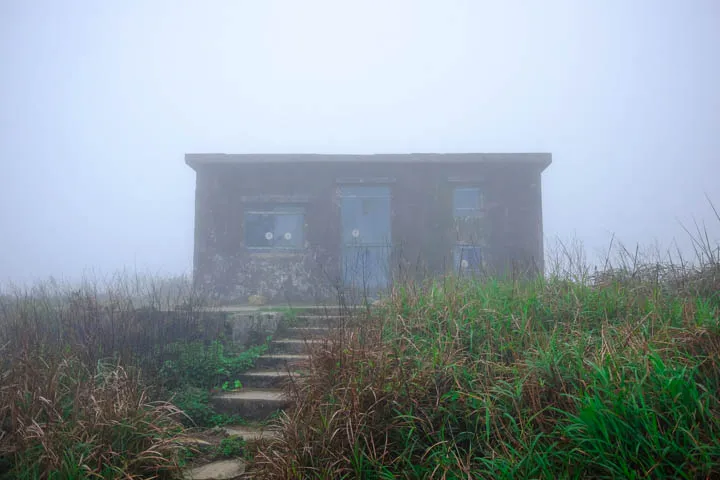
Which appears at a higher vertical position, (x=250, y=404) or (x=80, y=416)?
(x=80, y=416)

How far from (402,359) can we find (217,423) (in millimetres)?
2033

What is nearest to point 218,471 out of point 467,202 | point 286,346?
point 286,346

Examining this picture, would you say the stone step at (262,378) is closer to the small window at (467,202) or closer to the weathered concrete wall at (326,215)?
the weathered concrete wall at (326,215)

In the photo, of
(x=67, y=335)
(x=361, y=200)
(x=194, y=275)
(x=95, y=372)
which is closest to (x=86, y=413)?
(x=95, y=372)

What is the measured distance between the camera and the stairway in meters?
3.39

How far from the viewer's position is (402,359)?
3.42 m

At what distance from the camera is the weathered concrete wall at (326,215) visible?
32.9ft

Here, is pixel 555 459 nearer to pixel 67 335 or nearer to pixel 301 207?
pixel 67 335

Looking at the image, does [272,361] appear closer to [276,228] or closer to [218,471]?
[218,471]

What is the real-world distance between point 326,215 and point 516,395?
761 cm

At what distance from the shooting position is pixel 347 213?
1031 centimetres

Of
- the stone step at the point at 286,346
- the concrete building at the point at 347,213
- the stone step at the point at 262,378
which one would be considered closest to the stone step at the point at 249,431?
the stone step at the point at 262,378

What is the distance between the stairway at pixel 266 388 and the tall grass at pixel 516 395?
0.34 metres

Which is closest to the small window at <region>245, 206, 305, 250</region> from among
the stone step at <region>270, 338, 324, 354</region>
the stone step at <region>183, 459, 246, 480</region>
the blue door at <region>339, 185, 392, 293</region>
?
the blue door at <region>339, 185, 392, 293</region>
